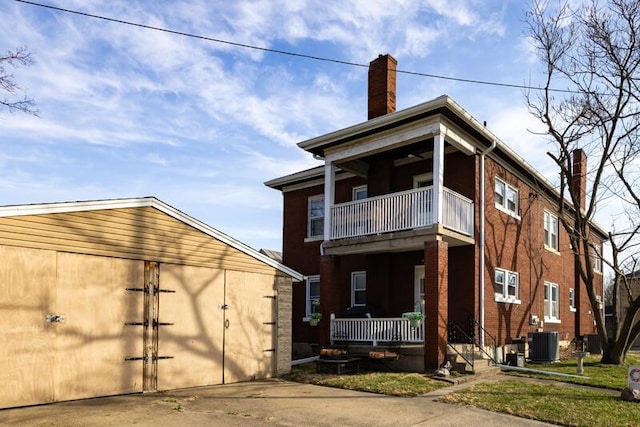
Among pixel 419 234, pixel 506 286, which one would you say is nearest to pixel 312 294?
pixel 506 286

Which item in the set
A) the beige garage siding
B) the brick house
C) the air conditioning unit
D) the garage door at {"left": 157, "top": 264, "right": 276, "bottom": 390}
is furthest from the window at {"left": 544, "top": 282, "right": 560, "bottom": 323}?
the beige garage siding

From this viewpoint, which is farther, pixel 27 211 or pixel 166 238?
pixel 166 238

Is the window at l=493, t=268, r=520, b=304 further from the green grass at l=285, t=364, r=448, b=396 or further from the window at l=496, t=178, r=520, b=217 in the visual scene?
the green grass at l=285, t=364, r=448, b=396

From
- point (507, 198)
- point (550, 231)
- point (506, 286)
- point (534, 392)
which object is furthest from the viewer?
point (550, 231)

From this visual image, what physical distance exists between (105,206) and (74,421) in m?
4.17

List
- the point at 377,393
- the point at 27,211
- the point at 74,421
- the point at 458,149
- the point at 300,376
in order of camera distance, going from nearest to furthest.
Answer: the point at 74,421
the point at 27,211
the point at 377,393
the point at 300,376
the point at 458,149

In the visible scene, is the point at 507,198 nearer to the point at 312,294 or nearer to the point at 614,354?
the point at 614,354

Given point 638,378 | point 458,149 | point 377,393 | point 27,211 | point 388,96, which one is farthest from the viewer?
point 388,96

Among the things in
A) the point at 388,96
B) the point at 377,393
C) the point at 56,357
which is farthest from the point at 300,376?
the point at 388,96

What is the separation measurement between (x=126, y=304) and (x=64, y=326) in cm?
137

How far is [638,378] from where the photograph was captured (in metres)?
10.8

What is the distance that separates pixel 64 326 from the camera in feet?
33.5

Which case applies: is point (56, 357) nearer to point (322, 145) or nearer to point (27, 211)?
point (27, 211)

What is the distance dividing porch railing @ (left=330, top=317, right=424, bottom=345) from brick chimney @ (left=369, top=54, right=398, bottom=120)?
6609mm
